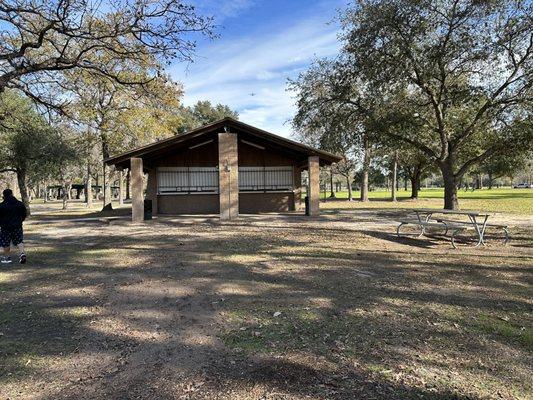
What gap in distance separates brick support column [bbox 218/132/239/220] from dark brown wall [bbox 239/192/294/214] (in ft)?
14.5

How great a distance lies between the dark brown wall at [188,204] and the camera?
20.9 meters

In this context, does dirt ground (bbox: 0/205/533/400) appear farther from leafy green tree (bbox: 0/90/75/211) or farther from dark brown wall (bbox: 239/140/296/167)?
leafy green tree (bbox: 0/90/75/211)

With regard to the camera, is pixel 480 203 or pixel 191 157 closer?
pixel 191 157

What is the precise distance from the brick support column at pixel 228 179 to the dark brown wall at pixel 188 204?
4334mm

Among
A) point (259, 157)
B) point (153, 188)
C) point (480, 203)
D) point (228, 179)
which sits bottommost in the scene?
point (480, 203)

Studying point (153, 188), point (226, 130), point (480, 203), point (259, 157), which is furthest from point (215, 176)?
point (480, 203)

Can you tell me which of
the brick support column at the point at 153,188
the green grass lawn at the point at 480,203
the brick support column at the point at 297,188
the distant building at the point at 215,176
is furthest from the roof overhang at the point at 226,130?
the green grass lawn at the point at 480,203

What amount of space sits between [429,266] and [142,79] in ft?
29.9

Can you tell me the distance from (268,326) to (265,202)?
16997mm

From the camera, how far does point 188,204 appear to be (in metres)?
21.0

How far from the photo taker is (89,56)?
1182cm

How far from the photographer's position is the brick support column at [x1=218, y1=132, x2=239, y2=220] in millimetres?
16562

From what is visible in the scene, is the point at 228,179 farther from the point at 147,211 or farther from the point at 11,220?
the point at 11,220

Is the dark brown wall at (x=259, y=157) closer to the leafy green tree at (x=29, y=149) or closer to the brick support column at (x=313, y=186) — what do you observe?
the brick support column at (x=313, y=186)
